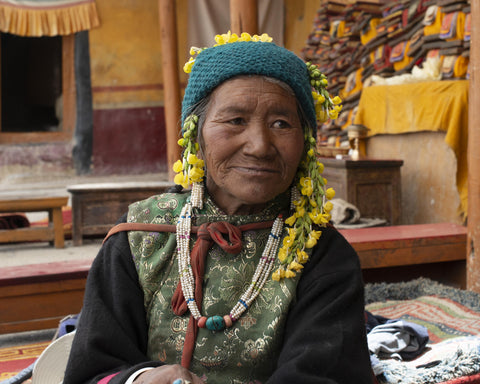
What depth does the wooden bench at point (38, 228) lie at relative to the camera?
5.00 metres

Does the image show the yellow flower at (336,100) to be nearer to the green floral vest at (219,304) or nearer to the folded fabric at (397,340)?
the green floral vest at (219,304)

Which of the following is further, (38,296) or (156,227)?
(38,296)

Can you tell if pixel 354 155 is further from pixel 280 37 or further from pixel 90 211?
pixel 280 37

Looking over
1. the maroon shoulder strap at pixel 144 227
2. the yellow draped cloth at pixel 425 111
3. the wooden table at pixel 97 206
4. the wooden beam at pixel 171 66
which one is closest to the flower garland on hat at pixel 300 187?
the maroon shoulder strap at pixel 144 227

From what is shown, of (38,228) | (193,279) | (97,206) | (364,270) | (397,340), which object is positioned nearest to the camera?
(193,279)

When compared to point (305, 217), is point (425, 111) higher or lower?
higher

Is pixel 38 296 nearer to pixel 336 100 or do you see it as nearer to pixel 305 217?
pixel 305 217

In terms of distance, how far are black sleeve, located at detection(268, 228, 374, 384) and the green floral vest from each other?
→ 2.2 inches

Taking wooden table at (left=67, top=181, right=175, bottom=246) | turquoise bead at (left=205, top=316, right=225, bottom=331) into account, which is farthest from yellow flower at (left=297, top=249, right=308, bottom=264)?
wooden table at (left=67, top=181, right=175, bottom=246)

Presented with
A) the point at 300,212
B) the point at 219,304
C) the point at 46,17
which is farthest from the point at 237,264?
the point at 46,17

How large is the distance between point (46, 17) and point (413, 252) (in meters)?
8.59

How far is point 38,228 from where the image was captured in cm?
530

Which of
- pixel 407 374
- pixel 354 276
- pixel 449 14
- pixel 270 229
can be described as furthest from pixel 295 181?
pixel 449 14

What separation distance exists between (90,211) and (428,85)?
3.84 meters
